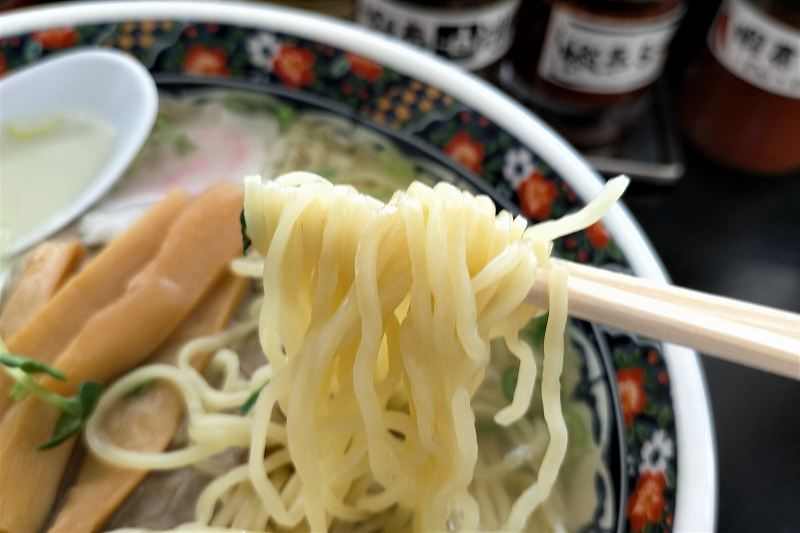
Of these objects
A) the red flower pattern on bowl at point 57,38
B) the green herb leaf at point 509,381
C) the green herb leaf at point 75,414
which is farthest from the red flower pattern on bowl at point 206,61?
the green herb leaf at point 509,381

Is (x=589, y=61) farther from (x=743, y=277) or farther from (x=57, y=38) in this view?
(x=57, y=38)

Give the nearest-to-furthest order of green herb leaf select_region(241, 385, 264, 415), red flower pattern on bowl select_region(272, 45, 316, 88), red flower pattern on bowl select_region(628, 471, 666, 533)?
red flower pattern on bowl select_region(628, 471, 666, 533)
green herb leaf select_region(241, 385, 264, 415)
red flower pattern on bowl select_region(272, 45, 316, 88)

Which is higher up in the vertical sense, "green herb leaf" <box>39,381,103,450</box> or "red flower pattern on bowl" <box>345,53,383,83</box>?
"red flower pattern on bowl" <box>345,53,383,83</box>

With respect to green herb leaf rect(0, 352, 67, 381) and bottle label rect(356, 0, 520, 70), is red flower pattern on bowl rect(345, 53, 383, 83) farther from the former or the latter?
green herb leaf rect(0, 352, 67, 381)

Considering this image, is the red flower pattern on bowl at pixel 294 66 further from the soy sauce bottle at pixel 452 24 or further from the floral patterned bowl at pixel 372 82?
the soy sauce bottle at pixel 452 24

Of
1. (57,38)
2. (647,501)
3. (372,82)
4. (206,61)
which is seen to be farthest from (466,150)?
(57,38)

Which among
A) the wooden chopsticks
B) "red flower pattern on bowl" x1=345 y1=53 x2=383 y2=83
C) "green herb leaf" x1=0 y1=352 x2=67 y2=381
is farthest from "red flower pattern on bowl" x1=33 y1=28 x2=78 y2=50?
the wooden chopsticks
